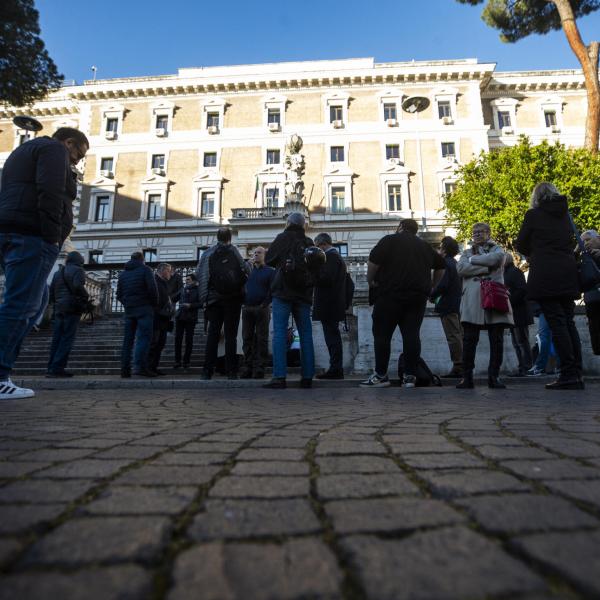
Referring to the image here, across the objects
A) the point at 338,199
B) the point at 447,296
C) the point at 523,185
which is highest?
the point at 338,199

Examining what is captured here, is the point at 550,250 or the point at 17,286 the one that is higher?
the point at 550,250

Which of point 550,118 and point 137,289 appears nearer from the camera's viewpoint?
point 137,289

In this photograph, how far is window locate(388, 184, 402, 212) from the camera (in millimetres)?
32188

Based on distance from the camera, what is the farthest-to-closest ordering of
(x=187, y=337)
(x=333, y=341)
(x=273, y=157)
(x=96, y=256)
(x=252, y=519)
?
(x=273, y=157) → (x=96, y=256) → (x=187, y=337) → (x=333, y=341) → (x=252, y=519)

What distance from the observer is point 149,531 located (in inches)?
35.1

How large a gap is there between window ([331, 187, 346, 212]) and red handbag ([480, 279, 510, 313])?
27651 mm

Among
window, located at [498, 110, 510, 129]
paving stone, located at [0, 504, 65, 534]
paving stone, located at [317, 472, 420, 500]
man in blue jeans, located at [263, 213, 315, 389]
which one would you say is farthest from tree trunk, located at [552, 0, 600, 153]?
paving stone, located at [0, 504, 65, 534]

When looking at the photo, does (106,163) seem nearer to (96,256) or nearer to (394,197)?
(96,256)

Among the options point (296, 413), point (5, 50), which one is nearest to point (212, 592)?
point (296, 413)

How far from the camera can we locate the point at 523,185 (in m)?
23.0

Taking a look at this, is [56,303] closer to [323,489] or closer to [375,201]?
[323,489]

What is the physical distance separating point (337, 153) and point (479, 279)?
99.5 feet

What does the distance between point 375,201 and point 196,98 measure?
52.2ft

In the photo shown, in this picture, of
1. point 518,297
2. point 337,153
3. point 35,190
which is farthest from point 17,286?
point 337,153
